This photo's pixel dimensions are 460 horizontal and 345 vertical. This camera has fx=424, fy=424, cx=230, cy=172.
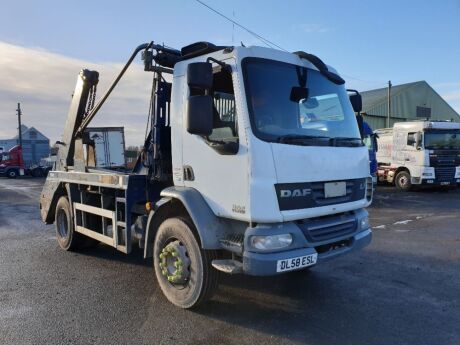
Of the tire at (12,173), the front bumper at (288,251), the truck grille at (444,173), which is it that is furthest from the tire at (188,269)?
the tire at (12,173)

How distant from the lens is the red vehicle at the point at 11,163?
35694mm

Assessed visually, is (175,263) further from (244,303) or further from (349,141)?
(349,141)

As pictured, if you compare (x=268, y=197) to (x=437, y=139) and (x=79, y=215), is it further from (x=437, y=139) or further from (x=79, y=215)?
(x=437, y=139)

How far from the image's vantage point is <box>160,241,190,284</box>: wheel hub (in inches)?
175

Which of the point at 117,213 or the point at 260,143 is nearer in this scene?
the point at 260,143

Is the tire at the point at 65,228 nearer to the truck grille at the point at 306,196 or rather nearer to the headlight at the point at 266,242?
the headlight at the point at 266,242

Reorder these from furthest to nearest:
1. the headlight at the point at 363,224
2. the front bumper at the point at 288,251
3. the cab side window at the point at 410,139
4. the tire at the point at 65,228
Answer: the cab side window at the point at 410,139, the tire at the point at 65,228, the headlight at the point at 363,224, the front bumper at the point at 288,251

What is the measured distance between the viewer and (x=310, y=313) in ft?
14.4

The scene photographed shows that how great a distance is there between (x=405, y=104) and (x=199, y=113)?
134ft

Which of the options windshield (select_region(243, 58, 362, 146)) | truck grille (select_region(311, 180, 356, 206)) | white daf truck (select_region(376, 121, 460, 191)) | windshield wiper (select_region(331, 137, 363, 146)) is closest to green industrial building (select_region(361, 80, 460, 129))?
white daf truck (select_region(376, 121, 460, 191))

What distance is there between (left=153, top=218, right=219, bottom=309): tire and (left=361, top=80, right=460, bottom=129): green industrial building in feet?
112

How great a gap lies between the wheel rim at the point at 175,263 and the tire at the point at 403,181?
15959mm

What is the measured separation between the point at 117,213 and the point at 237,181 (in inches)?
86.1

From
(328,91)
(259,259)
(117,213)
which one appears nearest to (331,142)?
(328,91)
